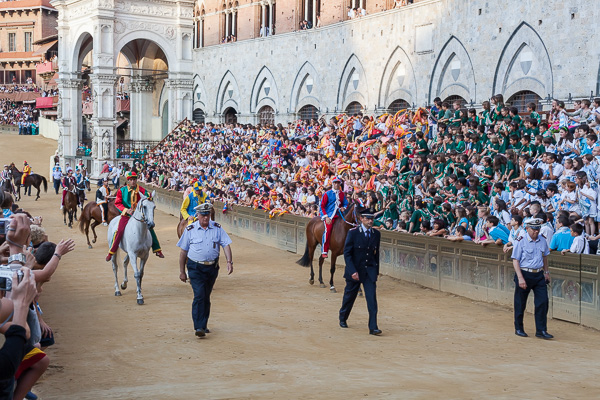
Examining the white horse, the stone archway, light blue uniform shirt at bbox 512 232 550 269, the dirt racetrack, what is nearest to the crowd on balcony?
light blue uniform shirt at bbox 512 232 550 269

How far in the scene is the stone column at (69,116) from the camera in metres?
48.5

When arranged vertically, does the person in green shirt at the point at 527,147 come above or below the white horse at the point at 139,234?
above

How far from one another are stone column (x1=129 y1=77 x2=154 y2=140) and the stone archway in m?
2.72

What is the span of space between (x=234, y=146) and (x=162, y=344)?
22835 millimetres

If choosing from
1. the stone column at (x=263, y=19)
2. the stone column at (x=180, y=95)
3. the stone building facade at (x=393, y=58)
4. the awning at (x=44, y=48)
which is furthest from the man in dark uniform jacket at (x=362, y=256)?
the awning at (x=44, y=48)

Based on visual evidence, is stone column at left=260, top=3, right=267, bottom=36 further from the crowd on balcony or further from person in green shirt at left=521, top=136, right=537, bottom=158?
person in green shirt at left=521, top=136, right=537, bottom=158

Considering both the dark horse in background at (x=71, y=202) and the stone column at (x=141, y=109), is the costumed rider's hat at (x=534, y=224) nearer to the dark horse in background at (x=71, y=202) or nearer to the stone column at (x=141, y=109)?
the dark horse in background at (x=71, y=202)

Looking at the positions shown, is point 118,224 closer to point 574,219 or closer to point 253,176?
point 574,219

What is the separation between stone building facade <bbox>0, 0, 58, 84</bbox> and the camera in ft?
291

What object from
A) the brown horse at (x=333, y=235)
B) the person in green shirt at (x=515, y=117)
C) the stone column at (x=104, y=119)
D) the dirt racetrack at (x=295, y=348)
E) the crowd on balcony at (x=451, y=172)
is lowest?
the dirt racetrack at (x=295, y=348)

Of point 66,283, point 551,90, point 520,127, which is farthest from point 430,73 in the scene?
point 66,283

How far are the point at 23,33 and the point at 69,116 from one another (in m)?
47.6

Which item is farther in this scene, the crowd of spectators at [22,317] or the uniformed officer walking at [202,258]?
the uniformed officer walking at [202,258]

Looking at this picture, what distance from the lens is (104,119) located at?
43812 mm
